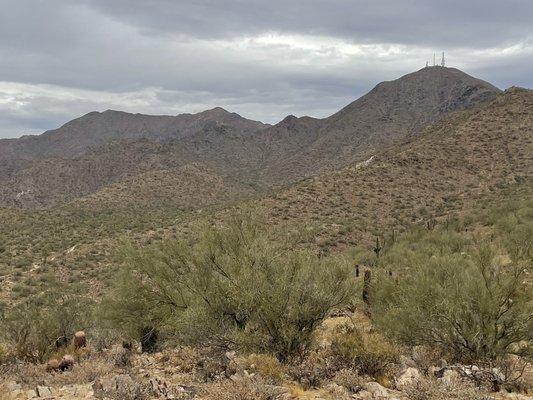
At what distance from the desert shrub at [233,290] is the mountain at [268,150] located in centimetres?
7119

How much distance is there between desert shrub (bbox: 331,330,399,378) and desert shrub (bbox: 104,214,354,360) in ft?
3.10

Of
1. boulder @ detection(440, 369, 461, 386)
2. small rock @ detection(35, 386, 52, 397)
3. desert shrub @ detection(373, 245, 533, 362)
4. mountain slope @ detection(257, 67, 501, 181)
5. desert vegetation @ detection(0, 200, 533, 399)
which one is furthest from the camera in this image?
mountain slope @ detection(257, 67, 501, 181)

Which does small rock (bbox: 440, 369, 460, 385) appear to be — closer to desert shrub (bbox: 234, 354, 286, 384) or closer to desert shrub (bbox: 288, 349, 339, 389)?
desert shrub (bbox: 288, 349, 339, 389)

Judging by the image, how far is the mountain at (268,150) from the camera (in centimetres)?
11175

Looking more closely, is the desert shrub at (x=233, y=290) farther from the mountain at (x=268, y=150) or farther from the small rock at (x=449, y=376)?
the mountain at (x=268, y=150)

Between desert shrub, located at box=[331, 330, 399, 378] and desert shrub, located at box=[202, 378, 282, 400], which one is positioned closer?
desert shrub, located at box=[202, 378, 282, 400]

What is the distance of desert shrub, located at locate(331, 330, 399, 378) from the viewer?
9.20 meters

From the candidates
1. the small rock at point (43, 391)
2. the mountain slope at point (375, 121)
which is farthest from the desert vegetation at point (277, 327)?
the mountain slope at point (375, 121)

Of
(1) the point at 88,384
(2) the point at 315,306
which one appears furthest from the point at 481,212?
(1) the point at 88,384

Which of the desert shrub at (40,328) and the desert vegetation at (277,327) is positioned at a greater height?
the desert vegetation at (277,327)

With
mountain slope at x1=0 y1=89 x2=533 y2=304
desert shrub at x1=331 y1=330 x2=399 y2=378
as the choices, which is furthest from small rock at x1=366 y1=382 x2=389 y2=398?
mountain slope at x1=0 y1=89 x2=533 y2=304

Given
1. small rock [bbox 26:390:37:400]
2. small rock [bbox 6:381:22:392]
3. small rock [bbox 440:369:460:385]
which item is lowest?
small rock [bbox 6:381:22:392]

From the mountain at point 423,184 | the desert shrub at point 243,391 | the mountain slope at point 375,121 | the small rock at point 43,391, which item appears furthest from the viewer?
the mountain slope at point 375,121

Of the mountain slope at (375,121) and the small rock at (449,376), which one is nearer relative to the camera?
the small rock at (449,376)
